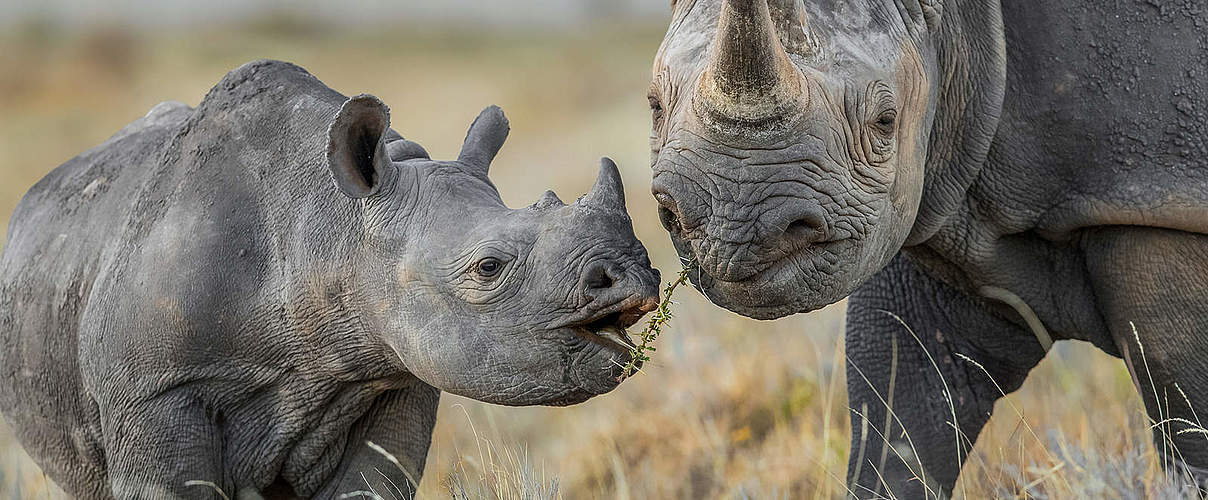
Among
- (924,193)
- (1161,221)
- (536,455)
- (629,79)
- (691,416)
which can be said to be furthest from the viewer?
(629,79)

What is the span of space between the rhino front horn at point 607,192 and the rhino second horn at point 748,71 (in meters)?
0.48

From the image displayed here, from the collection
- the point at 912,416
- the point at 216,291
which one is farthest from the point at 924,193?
the point at 216,291

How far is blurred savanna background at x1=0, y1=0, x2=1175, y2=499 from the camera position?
5660 millimetres

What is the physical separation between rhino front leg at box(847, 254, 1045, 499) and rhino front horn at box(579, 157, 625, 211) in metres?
1.53

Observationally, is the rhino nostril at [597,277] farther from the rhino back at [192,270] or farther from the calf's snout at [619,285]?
the rhino back at [192,270]

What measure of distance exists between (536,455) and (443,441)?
→ 2.55ft

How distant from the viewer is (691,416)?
7.24 meters

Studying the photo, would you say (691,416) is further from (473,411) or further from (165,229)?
(165,229)

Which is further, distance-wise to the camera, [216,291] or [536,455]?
[536,455]

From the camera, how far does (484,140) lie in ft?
15.5

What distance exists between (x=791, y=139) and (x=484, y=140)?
1.37 metres

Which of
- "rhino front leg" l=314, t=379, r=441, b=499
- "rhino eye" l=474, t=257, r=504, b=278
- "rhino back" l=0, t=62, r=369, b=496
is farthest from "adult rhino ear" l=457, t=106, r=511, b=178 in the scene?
"rhino front leg" l=314, t=379, r=441, b=499

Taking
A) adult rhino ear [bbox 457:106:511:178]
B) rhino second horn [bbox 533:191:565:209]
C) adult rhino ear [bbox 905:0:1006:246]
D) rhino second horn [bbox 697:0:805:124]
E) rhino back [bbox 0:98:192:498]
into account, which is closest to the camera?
rhino second horn [bbox 697:0:805:124]

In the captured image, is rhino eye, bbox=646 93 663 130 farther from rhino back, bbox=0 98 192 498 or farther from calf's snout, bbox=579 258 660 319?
rhino back, bbox=0 98 192 498
